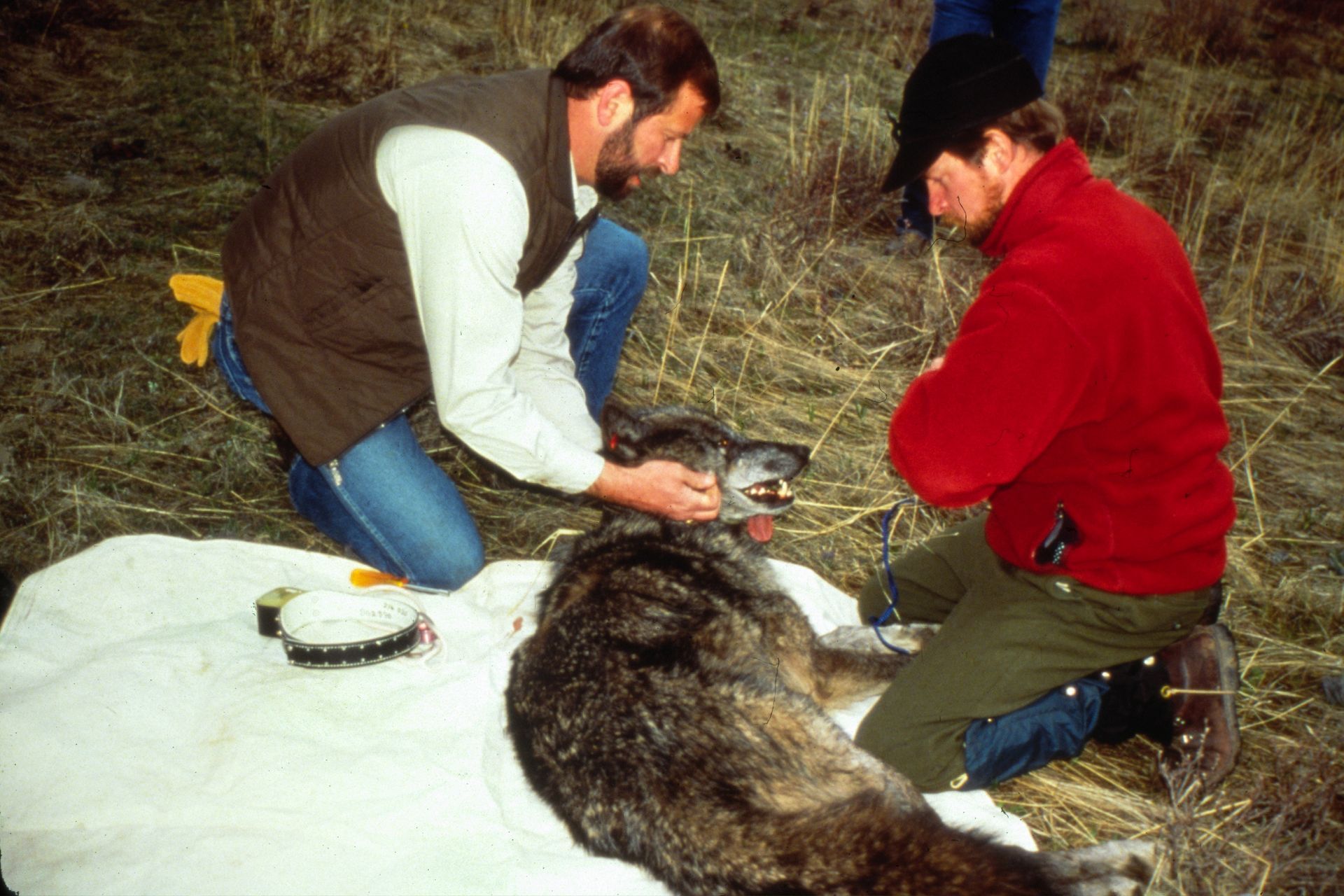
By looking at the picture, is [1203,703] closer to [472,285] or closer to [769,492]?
[769,492]

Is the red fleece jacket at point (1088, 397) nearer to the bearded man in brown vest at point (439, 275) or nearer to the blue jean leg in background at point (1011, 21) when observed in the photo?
the bearded man in brown vest at point (439, 275)

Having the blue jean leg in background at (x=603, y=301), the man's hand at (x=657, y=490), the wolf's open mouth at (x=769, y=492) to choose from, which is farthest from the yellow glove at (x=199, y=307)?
the wolf's open mouth at (x=769, y=492)

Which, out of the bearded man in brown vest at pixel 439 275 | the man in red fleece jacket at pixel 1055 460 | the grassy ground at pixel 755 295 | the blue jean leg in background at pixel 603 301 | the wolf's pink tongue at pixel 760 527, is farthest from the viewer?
the blue jean leg in background at pixel 603 301

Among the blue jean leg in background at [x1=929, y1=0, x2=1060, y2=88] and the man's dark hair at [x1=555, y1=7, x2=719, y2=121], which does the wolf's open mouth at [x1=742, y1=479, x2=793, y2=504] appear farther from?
the blue jean leg in background at [x1=929, y1=0, x2=1060, y2=88]

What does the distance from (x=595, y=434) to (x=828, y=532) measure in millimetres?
1226

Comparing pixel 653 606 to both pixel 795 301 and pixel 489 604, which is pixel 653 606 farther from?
pixel 795 301

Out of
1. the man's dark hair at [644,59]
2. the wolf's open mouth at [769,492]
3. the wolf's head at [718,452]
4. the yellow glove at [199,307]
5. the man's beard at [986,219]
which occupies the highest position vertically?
the man's dark hair at [644,59]

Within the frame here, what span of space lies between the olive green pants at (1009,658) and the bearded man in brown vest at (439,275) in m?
0.99

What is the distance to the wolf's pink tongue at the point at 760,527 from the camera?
3.93m

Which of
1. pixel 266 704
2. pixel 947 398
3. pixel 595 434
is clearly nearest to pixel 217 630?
pixel 266 704

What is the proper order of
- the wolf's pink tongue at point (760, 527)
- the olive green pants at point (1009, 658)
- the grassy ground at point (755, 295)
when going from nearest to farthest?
1. the olive green pants at point (1009, 658)
2. the grassy ground at point (755, 295)
3. the wolf's pink tongue at point (760, 527)

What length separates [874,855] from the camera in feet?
7.57

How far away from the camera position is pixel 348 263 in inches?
135

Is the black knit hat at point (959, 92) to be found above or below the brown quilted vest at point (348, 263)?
above
